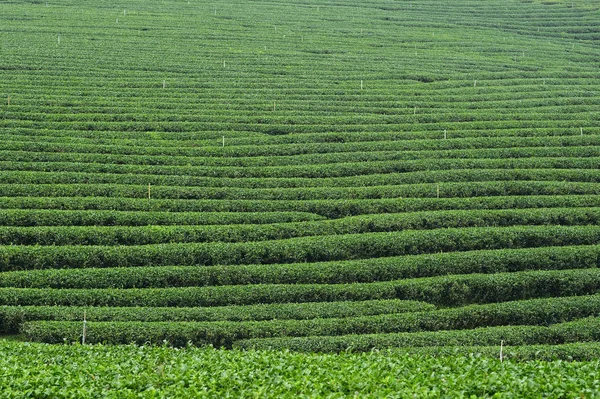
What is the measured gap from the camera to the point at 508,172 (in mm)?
30312

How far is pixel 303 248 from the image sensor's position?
24.6 m

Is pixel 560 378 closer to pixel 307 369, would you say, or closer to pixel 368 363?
pixel 368 363

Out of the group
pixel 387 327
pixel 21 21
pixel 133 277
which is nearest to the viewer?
pixel 387 327

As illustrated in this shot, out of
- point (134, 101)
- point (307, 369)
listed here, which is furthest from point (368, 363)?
point (134, 101)

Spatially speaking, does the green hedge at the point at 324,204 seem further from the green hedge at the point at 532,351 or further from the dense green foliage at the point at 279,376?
the dense green foliage at the point at 279,376

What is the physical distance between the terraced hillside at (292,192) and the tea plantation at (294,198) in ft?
0.27

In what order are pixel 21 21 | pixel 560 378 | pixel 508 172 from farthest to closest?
pixel 21 21 → pixel 508 172 → pixel 560 378

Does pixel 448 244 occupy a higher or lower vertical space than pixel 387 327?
higher

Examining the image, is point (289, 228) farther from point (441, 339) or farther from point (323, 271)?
point (441, 339)

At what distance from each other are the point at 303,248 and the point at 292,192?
4.34 metres

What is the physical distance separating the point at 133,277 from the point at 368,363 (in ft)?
34.1

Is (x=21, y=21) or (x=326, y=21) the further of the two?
(x=326, y=21)

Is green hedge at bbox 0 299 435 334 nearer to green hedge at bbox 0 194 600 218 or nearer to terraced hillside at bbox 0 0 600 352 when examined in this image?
terraced hillside at bbox 0 0 600 352

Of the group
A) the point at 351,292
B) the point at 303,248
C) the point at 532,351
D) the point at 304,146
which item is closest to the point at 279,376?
the point at 532,351
